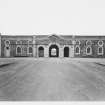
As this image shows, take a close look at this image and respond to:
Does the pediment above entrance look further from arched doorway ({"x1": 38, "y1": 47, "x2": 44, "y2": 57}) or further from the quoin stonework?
arched doorway ({"x1": 38, "y1": 47, "x2": 44, "y2": 57})

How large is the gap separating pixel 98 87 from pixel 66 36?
654 inches

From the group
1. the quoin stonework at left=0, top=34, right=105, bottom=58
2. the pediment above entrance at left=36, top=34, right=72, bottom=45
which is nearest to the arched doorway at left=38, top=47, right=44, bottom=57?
the quoin stonework at left=0, top=34, right=105, bottom=58

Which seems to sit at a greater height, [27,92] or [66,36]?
[66,36]

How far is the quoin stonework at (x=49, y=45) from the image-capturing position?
17.6 metres

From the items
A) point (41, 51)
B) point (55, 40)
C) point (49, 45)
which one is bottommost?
point (41, 51)

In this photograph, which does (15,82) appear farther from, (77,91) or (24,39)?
(24,39)

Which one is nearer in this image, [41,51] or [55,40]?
[41,51]

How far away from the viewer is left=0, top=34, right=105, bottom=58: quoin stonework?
17594 millimetres

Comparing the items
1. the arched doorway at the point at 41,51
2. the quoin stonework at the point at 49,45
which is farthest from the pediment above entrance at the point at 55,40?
the arched doorway at the point at 41,51

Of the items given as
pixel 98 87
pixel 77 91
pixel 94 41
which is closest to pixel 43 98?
pixel 77 91

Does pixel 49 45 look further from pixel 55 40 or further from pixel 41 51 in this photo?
pixel 41 51

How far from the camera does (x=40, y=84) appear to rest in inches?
102

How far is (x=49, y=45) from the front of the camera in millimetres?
18688

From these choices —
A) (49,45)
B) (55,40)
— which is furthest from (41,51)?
(55,40)
